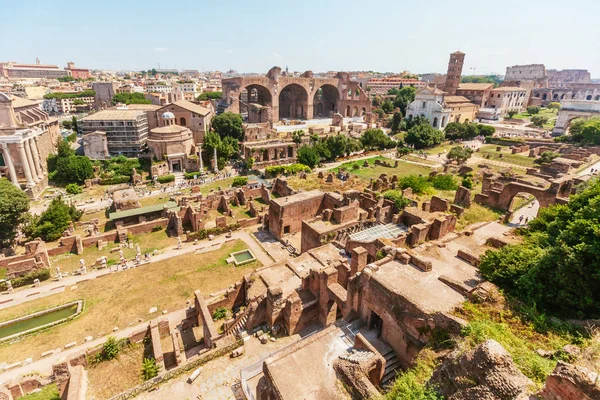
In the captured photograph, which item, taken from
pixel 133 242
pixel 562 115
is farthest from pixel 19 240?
pixel 562 115

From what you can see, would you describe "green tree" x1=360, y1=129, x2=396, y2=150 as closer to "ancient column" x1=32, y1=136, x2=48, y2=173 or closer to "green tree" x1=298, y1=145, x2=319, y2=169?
"green tree" x1=298, y1=145, x2=319, y2=169

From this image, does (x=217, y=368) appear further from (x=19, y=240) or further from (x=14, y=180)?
(x=14, y=180)

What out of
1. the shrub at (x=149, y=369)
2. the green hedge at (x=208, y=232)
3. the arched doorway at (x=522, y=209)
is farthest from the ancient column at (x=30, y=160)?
the arched doorway at (x=522, y=209)

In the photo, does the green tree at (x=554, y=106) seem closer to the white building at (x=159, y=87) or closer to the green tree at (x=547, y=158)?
the green tree at (x=547, y=158)

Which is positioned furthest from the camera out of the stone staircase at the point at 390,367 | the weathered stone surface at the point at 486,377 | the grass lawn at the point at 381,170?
the grass lawn at the point at 381,170

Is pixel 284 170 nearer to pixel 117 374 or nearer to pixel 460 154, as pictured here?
pixel 460 154
